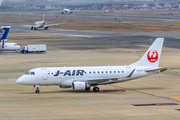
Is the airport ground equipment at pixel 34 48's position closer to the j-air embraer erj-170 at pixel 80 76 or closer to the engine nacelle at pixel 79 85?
the j-air embraer erj-170 at pixel 80 76

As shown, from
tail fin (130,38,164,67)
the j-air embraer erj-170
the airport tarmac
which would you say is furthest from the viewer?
tail fin (130,38,164,67)

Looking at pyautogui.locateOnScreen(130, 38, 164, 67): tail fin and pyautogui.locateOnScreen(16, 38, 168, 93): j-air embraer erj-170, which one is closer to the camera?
pyautogui.locateOnScreen(16, 38, 168, 93): j-air embraer erj-170

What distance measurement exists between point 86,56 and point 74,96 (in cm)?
4041

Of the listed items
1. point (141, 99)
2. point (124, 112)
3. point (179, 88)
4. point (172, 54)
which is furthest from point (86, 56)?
point (124, 112)

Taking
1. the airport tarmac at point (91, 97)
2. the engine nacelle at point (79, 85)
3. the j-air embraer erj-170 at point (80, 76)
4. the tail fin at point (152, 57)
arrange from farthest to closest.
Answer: the tail fin at point (152, 57) → the j-air embraer erj-170 at point (80, 76) → the engine nacelle at point (79, 85) → the airport tarmac at point (91, 97)

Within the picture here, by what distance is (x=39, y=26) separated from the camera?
167875 mm

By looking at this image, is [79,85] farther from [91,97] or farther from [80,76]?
[91,97]

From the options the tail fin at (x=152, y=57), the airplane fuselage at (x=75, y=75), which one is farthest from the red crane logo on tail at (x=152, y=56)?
the airplane fuselage at (x=75, y=75)

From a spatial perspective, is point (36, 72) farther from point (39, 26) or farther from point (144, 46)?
point (39, 26)

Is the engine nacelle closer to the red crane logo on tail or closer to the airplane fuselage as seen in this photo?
the airplane fuselage

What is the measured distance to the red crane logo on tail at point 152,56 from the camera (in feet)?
158

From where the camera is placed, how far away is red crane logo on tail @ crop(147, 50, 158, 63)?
158ft

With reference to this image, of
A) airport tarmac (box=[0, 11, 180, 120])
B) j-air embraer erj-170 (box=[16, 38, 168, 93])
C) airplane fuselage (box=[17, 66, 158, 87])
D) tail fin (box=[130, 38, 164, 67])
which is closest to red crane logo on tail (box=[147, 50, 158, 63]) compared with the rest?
tail fin (box=[130, 38, 164, 67])

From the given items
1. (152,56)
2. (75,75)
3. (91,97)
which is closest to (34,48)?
(75,75)
